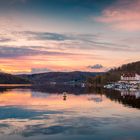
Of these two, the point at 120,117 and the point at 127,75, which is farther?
the point at 127,75

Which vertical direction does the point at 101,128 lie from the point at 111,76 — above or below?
below

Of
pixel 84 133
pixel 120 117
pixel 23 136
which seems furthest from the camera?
pixel 120 117

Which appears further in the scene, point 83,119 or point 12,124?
point 83,119

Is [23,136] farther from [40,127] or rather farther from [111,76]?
[111,76]

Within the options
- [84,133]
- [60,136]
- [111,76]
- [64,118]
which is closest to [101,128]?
[84,133]

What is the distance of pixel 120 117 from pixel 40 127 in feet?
30.8

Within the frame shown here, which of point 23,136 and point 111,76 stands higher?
point 111,76

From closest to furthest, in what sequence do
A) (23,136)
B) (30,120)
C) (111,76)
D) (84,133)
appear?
(23,136) < (84,133) < (30,120) < (111,76)

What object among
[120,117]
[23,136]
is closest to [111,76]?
[120,117]

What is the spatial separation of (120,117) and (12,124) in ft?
34.4

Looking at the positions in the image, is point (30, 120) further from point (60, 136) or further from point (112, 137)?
point (112, 137)

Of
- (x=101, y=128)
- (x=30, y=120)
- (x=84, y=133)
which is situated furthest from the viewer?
(x=30, y=120)

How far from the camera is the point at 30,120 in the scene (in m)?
27.6

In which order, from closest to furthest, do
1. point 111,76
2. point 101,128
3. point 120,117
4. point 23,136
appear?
point 23,136
point 101,128
point 120,117
point 111,76
